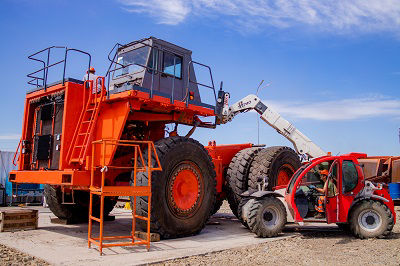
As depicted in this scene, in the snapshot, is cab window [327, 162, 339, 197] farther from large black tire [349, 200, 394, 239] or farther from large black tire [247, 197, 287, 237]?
large black tire [247, 197, 287, 237]

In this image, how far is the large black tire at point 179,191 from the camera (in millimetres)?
7875

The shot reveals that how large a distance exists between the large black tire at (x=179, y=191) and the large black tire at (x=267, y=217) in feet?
3.50

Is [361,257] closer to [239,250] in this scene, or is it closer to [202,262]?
[239,250]

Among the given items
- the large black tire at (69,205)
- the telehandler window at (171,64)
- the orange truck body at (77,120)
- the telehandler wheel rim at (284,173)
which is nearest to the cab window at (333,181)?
the telehandler wheel rim at (284,173)

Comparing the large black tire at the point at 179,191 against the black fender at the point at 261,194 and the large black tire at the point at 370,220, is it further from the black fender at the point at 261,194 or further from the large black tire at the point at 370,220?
the large black tire at the point at 370,220

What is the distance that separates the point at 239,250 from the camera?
7438 mm

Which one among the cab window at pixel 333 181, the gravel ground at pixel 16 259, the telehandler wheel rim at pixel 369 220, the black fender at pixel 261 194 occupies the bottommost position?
the gravel ground at pixel 16 259

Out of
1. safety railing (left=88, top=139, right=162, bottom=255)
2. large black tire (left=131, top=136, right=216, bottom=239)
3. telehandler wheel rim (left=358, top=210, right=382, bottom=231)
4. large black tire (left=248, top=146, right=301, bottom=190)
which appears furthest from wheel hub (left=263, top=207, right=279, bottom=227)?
safety railing (left=88, top=139, right=162, bottom=255)

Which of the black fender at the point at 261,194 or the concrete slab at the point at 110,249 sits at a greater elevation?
the black fender at the point at 261,194

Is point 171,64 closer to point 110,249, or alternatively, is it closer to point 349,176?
point 110,249

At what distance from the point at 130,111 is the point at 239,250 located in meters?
3.62

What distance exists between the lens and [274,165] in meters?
11.3

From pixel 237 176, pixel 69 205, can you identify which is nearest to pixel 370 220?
pixel 237 176

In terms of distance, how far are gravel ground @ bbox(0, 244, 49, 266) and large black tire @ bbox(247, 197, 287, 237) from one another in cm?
451
